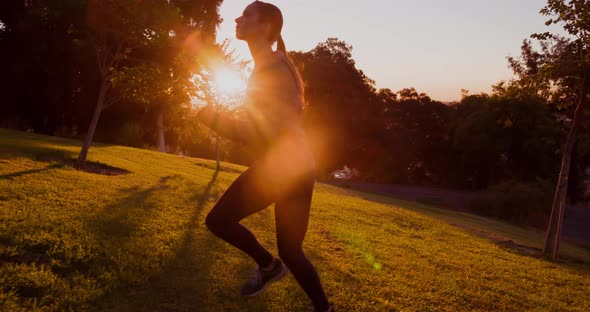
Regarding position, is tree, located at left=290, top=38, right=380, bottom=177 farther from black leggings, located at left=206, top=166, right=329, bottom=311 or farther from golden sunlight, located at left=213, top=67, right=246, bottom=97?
black leggings, located at left=206, top=166, right=329, bottom=311

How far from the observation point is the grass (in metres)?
3.95

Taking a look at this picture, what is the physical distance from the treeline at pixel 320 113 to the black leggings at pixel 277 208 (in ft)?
32.7

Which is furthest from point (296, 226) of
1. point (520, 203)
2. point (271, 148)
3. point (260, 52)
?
point (520, 203)

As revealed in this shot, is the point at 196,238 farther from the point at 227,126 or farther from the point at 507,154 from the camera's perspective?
the point at 507,154

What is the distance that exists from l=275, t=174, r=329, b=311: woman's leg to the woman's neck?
0.93m

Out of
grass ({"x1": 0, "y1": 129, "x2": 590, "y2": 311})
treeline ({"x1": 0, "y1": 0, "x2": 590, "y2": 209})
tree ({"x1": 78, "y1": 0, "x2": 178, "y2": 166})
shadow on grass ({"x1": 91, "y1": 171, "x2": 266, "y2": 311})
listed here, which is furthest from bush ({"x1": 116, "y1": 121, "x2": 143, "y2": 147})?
shadow on grass ({"x1": 91, "y1": 171, "x2": 266, "y2": 311})

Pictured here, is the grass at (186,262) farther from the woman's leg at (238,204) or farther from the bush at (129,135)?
the bush at (129,135)

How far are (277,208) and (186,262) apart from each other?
97.4 inches

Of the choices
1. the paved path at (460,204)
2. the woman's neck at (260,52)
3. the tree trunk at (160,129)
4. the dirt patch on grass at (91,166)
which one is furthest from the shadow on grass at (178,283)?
the tree trunk at (160,129)

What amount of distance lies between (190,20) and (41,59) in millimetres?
11696

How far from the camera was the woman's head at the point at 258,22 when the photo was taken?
3.03 meters

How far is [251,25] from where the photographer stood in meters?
3.04

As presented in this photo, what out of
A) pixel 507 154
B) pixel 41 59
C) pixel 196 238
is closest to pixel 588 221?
pixel 507 154

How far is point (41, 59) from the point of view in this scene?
28094 millimetres
